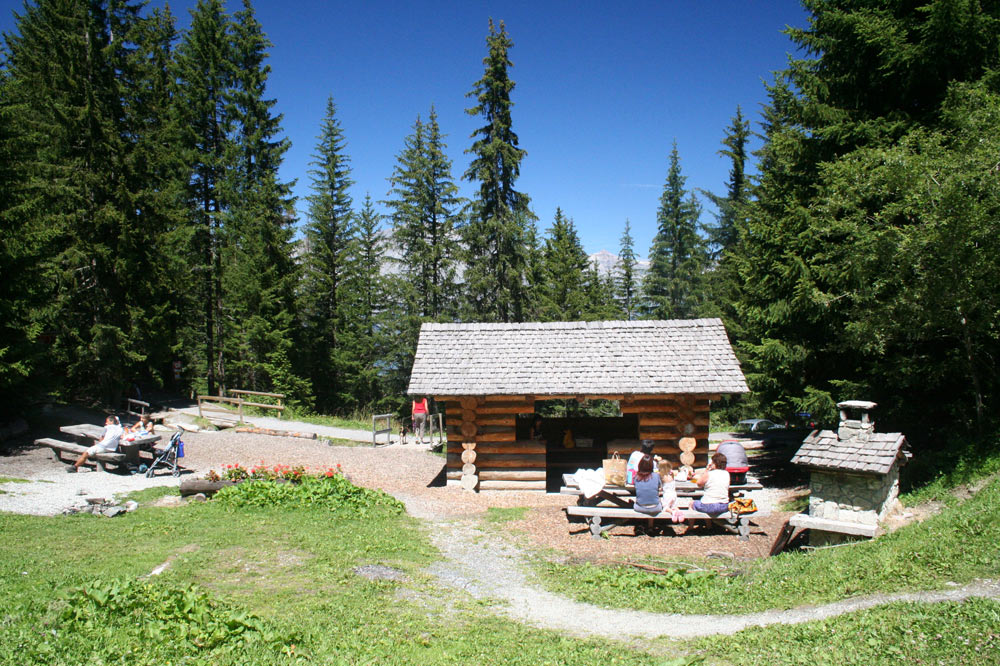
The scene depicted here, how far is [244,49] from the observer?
32.4m

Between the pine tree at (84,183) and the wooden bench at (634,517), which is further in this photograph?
the pine tree at (84,183)

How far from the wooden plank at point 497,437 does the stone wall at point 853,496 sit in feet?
23.4

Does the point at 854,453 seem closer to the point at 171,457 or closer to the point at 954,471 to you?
the point at 954,471

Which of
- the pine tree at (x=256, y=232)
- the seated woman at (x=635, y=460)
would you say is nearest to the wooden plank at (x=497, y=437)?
the seated woman at (x=635, y=460)

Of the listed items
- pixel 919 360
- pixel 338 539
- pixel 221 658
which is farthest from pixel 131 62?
pixel 919 360

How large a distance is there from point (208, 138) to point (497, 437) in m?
26.4

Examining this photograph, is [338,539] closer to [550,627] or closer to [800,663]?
[550,627]

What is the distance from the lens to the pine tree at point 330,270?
3638 centimetres

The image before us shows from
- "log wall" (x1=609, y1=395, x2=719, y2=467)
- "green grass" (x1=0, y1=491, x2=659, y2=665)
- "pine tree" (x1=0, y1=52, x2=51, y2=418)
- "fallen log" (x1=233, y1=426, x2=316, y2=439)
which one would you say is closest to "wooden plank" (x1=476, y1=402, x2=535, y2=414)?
"log wall" (x1=609, y1=395, x2=719, y2=467)

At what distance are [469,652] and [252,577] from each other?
361 centimetres

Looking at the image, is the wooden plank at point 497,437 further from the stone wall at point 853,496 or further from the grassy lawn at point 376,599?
the stone wall at point 853,496

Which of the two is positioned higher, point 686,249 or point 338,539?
point 686,249

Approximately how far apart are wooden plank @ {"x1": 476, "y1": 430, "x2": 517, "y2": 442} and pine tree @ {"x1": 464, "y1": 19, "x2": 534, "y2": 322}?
15.9 m

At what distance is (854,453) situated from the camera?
9.48 m
